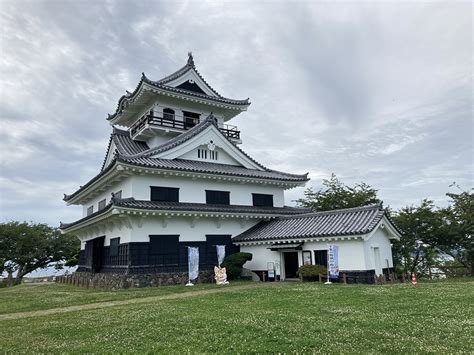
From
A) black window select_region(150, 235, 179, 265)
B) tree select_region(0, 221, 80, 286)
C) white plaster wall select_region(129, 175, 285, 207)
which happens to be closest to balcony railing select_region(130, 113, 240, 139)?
white plaster wall select_region(129, 175, 285, 207)

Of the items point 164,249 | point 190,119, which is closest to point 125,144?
point 190,119

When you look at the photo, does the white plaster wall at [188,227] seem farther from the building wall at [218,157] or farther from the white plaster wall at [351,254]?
the white plaster wall at [351,254]

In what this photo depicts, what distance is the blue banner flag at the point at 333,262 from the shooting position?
765 inches

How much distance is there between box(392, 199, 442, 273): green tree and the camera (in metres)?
27.3

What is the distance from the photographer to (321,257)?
2112 cm

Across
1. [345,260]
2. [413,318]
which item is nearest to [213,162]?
[345,260]

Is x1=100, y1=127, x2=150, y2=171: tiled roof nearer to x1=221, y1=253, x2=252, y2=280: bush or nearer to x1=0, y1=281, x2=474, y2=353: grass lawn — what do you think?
x1=221, y1=253, x2=252, y2=280: bush

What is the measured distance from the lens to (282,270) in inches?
920

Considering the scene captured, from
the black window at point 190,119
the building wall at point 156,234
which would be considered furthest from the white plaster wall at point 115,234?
the black window at point 190,119

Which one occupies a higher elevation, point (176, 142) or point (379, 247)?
point (176, 142)

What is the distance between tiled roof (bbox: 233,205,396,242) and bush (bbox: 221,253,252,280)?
4.65 feet

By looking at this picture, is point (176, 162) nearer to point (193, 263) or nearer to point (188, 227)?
point (188, 227)

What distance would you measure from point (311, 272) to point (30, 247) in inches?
1403

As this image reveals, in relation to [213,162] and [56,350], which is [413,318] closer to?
[56,350]
